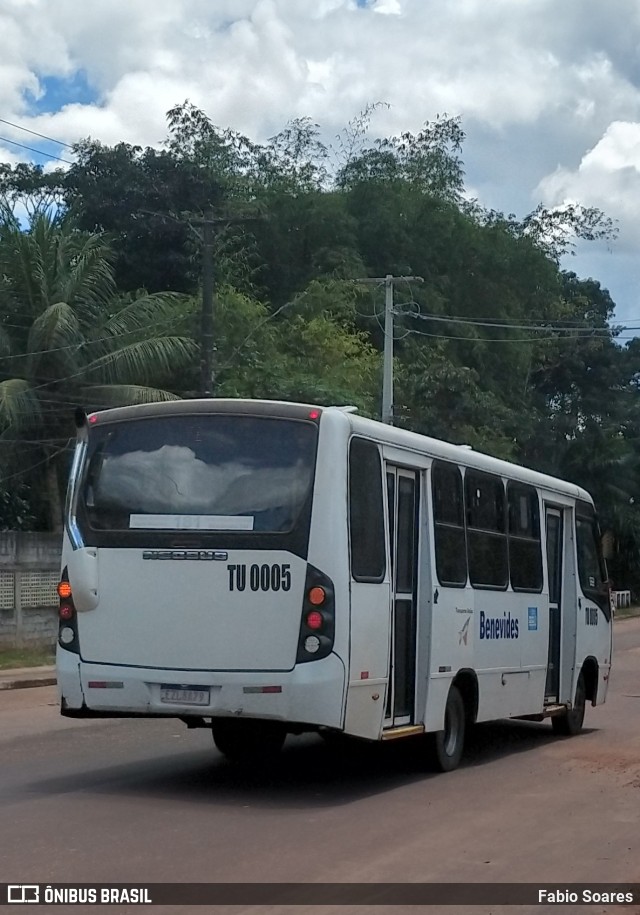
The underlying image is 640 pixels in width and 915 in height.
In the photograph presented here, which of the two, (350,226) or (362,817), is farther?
(350,226)

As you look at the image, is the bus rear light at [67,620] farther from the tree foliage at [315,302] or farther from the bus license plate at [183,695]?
the tree foliage at [315,302]

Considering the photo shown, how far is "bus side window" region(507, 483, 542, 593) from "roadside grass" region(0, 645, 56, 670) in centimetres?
1072

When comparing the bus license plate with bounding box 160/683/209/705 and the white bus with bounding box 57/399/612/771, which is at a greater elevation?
the white bus with bounding box 57/399/612/771

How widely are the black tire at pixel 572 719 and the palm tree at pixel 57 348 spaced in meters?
14.2

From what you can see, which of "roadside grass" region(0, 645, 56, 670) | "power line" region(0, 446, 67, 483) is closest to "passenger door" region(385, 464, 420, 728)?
"roadside grass" region(0, 645, 56, 670)

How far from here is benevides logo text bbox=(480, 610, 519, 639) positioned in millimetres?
12125

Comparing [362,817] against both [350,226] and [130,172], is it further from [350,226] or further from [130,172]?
[350,226]

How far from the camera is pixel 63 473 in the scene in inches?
1172

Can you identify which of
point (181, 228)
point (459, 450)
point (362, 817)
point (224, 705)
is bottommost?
point (362, 817)

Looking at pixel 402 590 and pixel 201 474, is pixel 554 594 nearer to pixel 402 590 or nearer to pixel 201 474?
pixel 402 590

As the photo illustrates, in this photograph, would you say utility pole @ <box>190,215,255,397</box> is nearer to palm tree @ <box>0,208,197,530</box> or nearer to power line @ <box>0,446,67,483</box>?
palm tree @ <box>0,208,197,530</box>

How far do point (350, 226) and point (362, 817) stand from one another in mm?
39183

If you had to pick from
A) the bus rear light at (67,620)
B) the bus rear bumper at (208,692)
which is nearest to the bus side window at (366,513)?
the bus rear bumper at (208,692)

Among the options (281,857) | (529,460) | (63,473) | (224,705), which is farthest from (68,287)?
(529,460)
